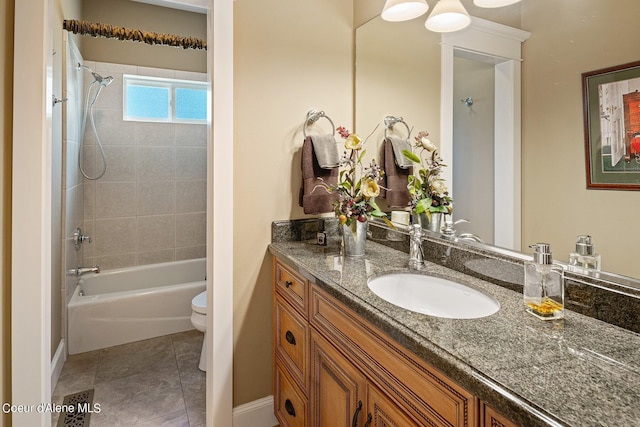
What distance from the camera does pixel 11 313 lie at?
1.38 m

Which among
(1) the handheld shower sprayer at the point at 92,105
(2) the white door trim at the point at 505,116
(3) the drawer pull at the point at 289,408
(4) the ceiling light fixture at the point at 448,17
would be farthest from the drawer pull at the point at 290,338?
(1) the handheld shower sprayer at the point at 92,105

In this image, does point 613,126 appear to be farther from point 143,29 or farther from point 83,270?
point 143,29

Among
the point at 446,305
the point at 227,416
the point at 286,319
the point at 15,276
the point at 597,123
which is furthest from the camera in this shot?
the point at 227,416

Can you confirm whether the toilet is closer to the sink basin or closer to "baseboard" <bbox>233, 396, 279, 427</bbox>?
"baseboard" <bbox>233, 396, 279, 427</bbox>

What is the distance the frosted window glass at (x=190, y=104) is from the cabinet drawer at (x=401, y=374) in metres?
2.92

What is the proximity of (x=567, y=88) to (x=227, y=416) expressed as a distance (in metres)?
1.90

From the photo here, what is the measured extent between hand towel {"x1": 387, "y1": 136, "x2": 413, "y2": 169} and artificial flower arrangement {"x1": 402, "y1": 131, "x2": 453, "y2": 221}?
0.19ft

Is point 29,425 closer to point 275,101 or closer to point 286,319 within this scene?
point 286,319

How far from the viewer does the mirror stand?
1.57m

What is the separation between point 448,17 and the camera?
145 centimetres

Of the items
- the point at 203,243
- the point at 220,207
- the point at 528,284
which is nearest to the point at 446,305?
the point at 528,284

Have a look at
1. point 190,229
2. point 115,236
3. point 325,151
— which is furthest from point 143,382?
point 325,151

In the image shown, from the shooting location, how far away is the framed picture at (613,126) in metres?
0.86

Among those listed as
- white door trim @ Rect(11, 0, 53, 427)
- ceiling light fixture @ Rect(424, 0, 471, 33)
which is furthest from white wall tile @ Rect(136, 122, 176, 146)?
ceiling light fixture @ Rect(424, 0, 471, 33)
